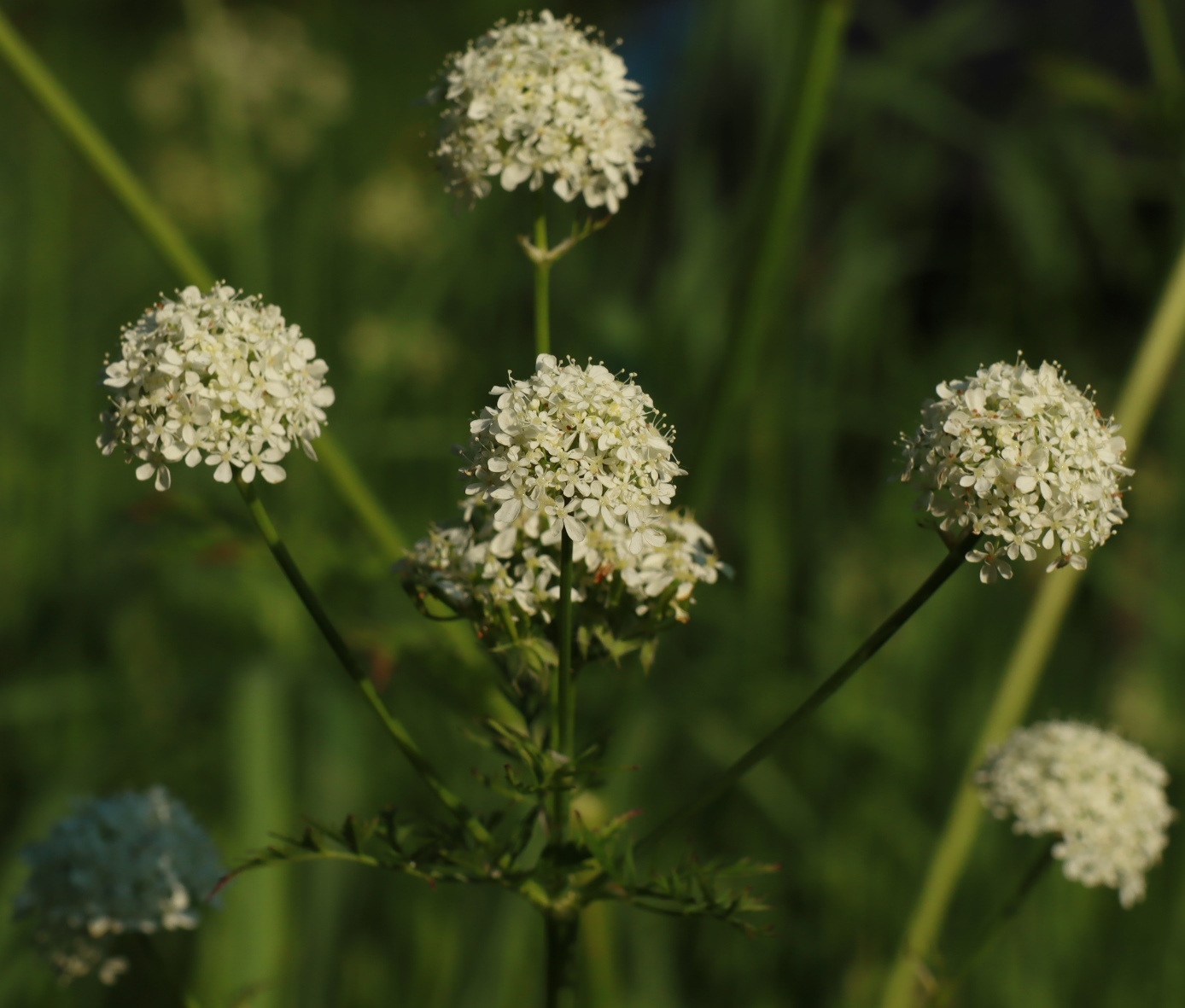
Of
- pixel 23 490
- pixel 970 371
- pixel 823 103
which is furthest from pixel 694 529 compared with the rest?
pixel 970 371

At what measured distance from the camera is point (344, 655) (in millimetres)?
2127

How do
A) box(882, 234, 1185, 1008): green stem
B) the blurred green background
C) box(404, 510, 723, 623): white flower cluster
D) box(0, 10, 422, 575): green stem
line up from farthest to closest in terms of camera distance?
the blurred green background → box(0, 10, 422, 575): green stem → box(882, 234, 1185, 1008): green stem → box(404, 510, 723, 623): white flower cluster

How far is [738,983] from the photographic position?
4805 mm

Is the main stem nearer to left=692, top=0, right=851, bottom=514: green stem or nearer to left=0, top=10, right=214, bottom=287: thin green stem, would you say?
left=692, top=0, right=851, bottom=514: green stem

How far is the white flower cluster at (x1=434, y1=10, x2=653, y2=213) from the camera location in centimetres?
252

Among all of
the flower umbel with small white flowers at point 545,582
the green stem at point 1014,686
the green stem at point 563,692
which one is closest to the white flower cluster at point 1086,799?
the green stem at point 1014,686

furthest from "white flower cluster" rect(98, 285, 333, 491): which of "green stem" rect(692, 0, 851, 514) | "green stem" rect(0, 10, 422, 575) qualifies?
"green stem" rect(692, 0, 851, 514)

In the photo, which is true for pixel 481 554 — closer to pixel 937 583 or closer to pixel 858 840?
pixel 937 583

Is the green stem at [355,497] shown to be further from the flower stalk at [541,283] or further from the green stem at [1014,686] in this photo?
the green stem at [1014,686]

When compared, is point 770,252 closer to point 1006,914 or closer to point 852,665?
point 852,665

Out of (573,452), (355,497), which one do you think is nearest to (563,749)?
(573,452)

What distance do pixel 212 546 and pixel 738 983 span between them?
2734 millimetres

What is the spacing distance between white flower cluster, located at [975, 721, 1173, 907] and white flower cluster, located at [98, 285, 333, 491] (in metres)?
1.72

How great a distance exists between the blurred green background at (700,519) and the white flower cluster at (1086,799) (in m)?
1.16
